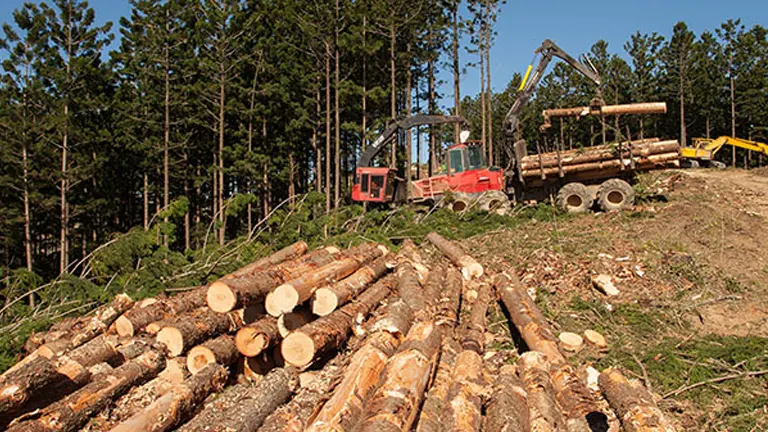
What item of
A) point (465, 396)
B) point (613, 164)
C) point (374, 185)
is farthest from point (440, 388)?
point (374, 185)

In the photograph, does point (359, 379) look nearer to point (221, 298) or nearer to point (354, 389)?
point (354, 389)

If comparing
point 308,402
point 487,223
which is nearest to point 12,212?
point 487,223

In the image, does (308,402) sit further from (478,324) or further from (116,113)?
(116,113)

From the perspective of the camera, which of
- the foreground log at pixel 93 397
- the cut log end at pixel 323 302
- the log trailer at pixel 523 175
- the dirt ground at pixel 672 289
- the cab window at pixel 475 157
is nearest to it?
the foreground log at pixel 93 397

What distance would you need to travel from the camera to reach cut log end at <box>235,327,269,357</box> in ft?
18.4

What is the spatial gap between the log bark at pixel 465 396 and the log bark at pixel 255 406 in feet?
5.35

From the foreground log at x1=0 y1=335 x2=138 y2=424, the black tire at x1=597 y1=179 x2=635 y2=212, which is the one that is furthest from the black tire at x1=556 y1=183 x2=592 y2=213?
the foreground log at x1=0 y1=335 x2=138 y2=424

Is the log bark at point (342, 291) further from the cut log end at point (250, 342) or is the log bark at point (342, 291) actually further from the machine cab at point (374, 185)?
the machine cab at point (374, 185)

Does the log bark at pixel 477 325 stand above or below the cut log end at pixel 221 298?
below

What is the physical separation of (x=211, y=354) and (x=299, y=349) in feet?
3.54

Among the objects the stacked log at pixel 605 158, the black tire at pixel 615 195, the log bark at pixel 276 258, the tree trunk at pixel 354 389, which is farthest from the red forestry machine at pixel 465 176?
the tree trunk at pixel 354 389

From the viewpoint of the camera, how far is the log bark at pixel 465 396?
390 cm

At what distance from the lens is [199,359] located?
18.3 feet

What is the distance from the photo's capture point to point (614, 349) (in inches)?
245
